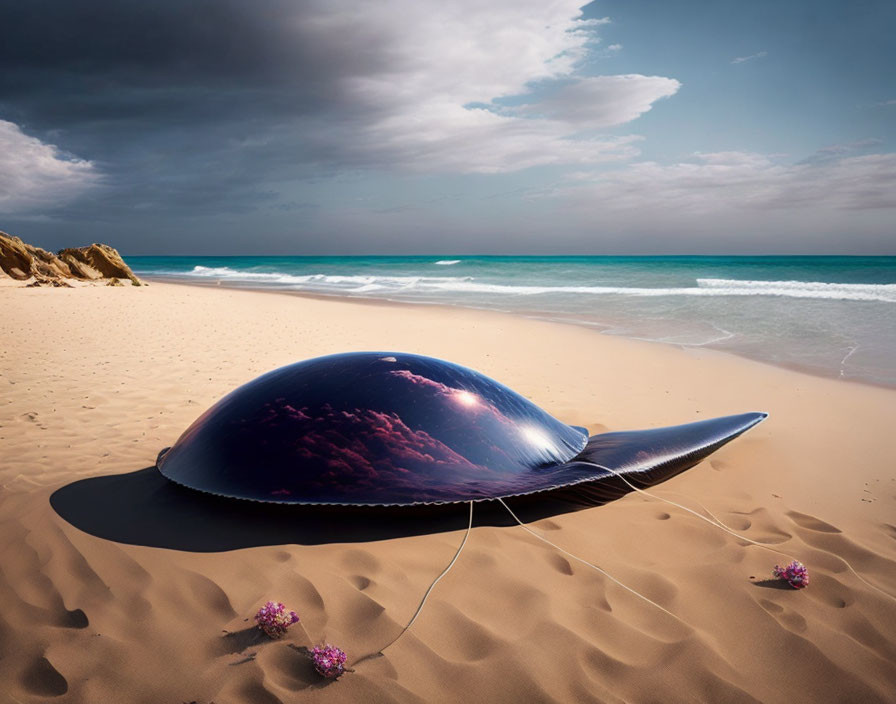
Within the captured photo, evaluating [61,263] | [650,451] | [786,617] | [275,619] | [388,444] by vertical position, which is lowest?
[786,617]

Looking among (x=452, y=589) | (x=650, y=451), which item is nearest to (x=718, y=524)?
(x=650, y=451)

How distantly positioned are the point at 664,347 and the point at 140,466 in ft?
30.3

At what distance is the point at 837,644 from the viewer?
219 cm

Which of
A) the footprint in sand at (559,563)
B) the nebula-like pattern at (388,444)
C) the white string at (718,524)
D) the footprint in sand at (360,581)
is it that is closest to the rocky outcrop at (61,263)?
the nebula-like pattern at (388,444)

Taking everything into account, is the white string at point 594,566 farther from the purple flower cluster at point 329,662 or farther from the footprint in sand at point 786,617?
the purple flower cluster at point 329,662

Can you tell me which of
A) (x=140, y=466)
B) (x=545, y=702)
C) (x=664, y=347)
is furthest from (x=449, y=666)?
(x=664, y=347)

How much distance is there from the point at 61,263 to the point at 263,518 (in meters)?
29.2

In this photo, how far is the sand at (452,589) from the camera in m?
1.98

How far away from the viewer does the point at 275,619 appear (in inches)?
85.5

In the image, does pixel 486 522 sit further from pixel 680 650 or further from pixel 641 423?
pixel 641 423

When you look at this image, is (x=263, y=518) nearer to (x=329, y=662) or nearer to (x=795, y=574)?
(x=329, y=662)

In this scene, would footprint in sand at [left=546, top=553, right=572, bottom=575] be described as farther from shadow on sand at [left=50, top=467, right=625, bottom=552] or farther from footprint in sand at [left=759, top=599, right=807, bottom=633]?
footprint in sand at [left=759, top=599, right=807, bottom=633]

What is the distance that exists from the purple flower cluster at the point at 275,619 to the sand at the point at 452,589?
0.05 meters

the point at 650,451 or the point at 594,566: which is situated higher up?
the point at 650,451
